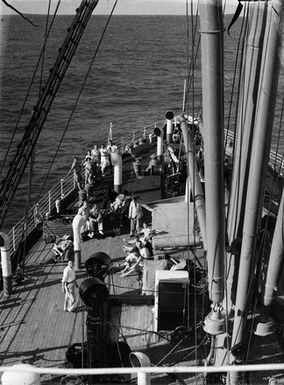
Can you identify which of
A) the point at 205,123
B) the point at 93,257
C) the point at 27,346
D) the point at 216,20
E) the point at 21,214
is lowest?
the point at 21,214

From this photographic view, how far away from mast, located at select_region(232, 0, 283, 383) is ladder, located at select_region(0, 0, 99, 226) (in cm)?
660

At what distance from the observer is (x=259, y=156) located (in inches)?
338

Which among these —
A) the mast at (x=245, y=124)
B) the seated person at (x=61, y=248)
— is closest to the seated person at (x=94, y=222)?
the seated person at (x=61, y=248)

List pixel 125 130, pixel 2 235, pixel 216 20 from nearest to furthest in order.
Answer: pixel 216 20 < pixel 2 235 < pixel 125 130

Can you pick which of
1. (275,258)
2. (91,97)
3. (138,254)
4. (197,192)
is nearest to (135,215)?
(138,254)

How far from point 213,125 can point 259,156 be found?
111 cm

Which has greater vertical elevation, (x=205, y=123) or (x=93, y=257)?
(x=205, y=123)

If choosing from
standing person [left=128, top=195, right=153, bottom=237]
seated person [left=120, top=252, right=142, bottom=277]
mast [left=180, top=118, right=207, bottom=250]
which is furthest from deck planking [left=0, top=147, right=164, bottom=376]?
mast [left=180, top=118, right=207, bottom=250]

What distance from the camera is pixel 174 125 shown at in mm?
30562

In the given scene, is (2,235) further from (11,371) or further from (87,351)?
(11,371)

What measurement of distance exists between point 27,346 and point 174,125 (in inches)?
778

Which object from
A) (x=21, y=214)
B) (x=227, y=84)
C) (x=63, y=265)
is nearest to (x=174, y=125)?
(x=21, y=214)

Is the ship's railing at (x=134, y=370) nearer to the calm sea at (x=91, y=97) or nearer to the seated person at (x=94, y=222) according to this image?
the seated person at (x=94, y=222)

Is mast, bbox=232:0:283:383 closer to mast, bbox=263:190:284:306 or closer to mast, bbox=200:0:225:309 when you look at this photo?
mast, bbox=263:190:284:306
